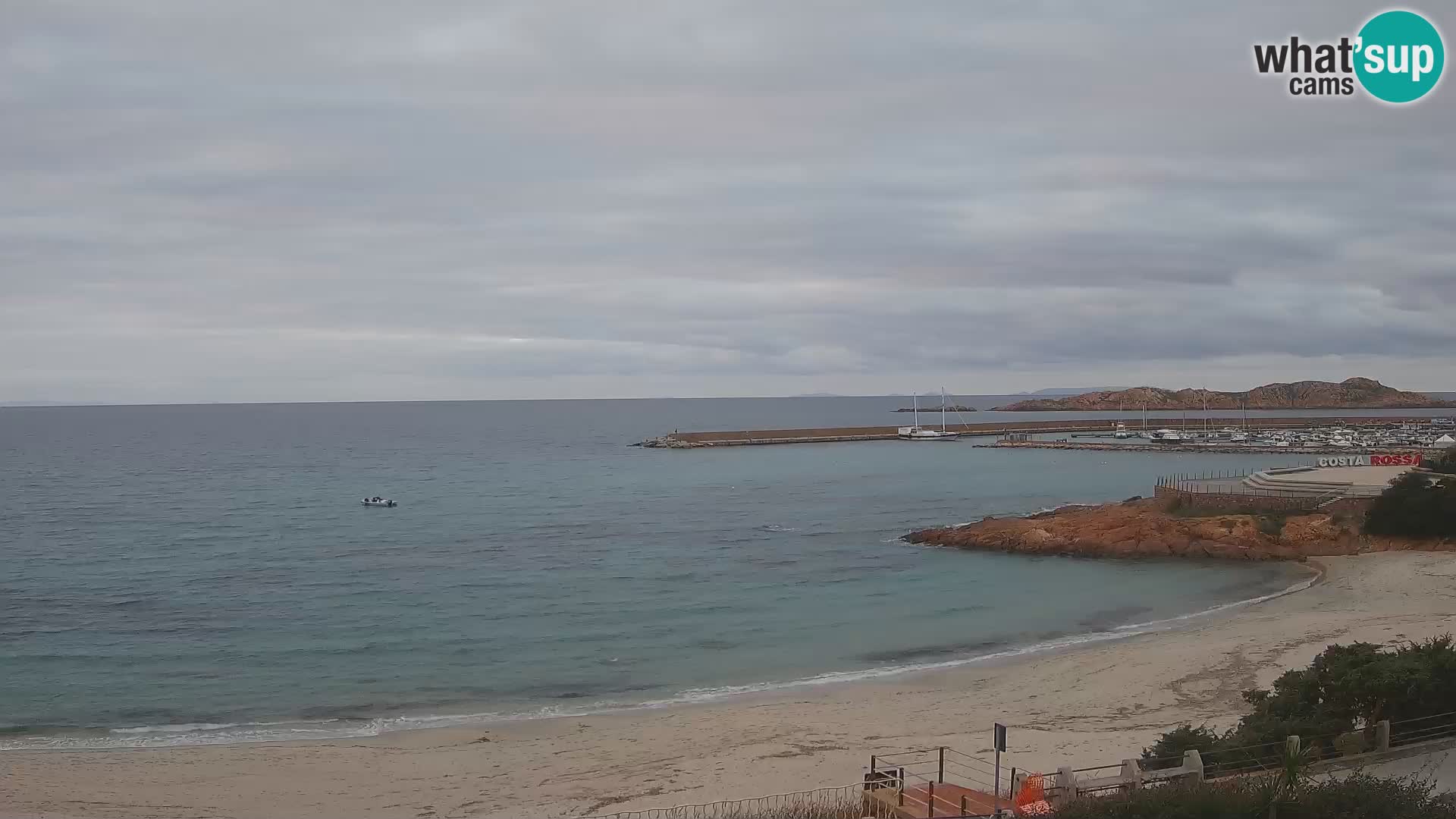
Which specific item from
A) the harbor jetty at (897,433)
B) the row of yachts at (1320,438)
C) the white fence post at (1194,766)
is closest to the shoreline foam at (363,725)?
the white fence post at (1194,766)

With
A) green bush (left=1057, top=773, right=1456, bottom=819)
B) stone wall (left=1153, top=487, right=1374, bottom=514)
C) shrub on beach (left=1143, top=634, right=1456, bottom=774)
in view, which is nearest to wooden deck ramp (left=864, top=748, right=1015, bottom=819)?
green bush (left=1057, top=773, right=1456, bottom=819)

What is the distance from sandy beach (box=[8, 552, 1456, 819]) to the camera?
1809 centimetres

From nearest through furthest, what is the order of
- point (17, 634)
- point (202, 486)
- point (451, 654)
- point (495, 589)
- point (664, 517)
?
1. point (451, 654)
2. point (17, 634)
3. point (495, 589)
4. point (664, 517)
5. point (202, 486)

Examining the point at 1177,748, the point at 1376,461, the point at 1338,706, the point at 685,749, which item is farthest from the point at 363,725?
the point at 1376,461

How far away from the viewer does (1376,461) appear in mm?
59594

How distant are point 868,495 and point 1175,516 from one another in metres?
26.4

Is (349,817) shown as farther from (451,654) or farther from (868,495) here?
A: (868,495)

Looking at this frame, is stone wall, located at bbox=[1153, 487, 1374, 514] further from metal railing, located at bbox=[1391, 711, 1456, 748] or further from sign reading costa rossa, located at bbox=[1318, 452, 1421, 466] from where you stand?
metal railing, located at bbox=[1391, 711, 1456, 748]

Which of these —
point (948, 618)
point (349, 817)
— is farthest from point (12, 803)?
point (948, 618)

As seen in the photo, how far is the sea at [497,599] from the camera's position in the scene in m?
25.6

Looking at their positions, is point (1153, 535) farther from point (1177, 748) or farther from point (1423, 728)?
point (1177, 748)

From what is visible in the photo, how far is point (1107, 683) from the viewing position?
25047 millimetres

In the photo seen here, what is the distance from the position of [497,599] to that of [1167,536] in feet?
92.9

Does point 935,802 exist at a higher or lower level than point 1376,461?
lower
